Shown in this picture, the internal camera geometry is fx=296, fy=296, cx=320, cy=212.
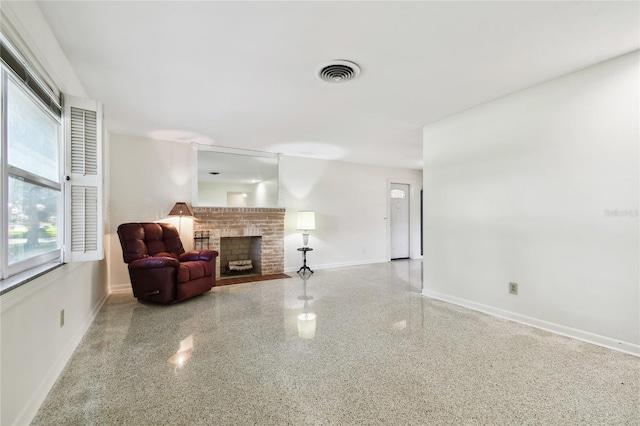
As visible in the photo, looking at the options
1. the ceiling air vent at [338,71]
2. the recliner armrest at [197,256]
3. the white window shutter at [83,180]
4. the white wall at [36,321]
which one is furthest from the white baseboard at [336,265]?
the ceiling air vent at [338,71]

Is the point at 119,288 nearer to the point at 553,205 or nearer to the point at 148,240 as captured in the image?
the point at 148,240

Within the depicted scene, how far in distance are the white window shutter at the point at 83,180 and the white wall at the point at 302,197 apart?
236 cm

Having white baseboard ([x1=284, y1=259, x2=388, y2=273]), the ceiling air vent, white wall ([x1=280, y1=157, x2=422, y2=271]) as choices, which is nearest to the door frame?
white wall ([x1=280, y1=157, x2=422, y2=271])

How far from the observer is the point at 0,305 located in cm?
127

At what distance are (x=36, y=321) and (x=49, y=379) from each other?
0.43 m

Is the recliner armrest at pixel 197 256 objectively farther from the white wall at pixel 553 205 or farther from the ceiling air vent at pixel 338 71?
the white wall at pixel 553 205

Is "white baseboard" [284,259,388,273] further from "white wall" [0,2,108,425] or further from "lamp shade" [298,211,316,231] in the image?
"white wall" [0,2,108,425]

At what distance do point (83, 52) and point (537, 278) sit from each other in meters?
4.24

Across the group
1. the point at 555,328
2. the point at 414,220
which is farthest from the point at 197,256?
the point at 414,220

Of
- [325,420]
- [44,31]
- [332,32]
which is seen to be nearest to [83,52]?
[44,31]

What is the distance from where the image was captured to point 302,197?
19.2 ft

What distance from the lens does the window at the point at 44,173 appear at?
1.50m

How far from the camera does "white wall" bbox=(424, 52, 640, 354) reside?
7.52ft

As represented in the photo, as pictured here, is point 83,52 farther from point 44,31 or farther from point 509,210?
point 509,210
